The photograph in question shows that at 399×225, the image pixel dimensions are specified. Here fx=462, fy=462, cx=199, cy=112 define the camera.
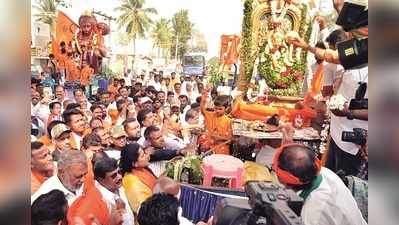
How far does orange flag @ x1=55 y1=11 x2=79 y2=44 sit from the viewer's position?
1.85 meters

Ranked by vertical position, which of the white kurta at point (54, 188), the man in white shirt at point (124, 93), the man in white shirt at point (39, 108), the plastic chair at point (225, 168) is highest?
the man in white shirt at point (124, 93)

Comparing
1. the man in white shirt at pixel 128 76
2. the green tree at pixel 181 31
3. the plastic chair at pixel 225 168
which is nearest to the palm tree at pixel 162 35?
the green tree at pixel 181 31

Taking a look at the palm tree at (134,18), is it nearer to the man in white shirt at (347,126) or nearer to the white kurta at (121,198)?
the white kurta at (121,198)

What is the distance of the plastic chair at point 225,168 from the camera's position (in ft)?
6.10

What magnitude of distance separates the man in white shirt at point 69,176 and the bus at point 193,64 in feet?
1.81

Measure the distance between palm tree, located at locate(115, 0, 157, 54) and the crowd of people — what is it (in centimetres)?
17

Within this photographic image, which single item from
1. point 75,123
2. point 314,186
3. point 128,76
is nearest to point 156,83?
point 128,76

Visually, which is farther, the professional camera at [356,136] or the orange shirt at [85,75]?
the orange shirt at [85,75]

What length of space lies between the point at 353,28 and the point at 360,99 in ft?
0.89

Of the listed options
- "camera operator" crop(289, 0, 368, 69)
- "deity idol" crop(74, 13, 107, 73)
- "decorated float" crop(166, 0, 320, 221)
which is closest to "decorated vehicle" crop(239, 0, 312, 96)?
"decorated float" crop(166, 0, 320, 221)

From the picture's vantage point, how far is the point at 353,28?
5.73 ft

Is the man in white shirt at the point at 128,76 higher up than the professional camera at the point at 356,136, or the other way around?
the man in white shirt at the point at 128,76

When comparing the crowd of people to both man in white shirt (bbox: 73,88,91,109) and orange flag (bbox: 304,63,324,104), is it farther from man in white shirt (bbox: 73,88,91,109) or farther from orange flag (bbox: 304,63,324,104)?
orange flag (bbox: 304,63,324,104)
